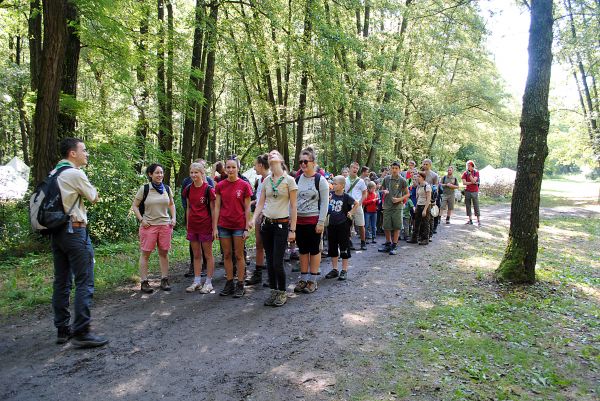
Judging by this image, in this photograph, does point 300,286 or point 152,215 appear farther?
point 300,286

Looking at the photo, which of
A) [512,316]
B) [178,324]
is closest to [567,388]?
[512,316]

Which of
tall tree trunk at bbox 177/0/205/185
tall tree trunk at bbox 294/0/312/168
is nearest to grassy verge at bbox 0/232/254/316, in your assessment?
tall tree trunk at bbox 177/0/205/185

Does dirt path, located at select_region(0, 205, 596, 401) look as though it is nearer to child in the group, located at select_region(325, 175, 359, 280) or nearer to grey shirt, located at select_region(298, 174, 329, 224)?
child in the group, located at select_region(325, 175, 359, 280)

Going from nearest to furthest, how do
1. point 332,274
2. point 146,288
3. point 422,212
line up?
point 146,288, point 332,274, point 422,212

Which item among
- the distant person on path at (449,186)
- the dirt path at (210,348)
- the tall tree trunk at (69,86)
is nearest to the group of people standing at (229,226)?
the dirt path at (210,348)

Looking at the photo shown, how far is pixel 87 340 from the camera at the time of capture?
4.30 metres

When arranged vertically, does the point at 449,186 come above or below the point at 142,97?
below

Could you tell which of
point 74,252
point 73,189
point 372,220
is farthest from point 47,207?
point 372,220

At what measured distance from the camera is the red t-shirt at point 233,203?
600cm

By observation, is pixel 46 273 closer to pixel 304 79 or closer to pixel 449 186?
pixel 449 186

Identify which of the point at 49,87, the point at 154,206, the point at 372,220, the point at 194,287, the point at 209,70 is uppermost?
the point at 209,70

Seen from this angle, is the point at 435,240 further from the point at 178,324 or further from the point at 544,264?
the point at 178,324

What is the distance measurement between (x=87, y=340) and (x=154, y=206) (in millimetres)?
2362

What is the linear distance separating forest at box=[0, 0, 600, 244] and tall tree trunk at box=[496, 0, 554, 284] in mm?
472
